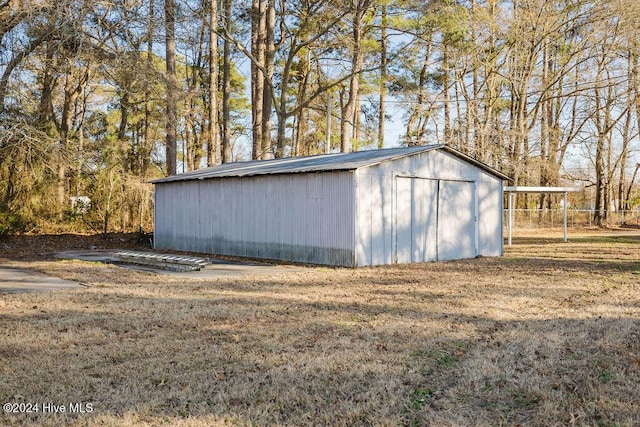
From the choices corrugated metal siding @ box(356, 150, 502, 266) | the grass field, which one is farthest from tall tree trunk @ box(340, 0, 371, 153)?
the grass field

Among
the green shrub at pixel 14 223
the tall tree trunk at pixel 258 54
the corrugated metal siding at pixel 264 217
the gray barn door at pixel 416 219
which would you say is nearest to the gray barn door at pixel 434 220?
the gray barn door at pixel 416 219

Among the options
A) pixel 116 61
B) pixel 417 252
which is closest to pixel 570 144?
pixel 417 252

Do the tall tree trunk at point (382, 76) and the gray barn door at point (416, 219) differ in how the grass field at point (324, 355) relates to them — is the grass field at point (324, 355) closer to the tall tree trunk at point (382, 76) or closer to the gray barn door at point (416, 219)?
the gray barn door at point (416, 219)

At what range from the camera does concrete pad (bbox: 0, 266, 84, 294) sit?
378 inches

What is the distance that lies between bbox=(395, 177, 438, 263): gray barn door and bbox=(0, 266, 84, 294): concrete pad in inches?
297

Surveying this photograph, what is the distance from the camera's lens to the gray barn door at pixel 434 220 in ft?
47.0

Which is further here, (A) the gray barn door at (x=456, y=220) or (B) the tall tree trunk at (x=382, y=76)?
(B) the tall tree trunk at (x=382, y=76)

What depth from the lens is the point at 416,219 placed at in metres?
14.7

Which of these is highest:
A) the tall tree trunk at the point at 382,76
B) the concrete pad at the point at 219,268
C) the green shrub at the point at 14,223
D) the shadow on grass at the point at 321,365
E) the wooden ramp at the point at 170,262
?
the tall tree trunk at the point at 382,76

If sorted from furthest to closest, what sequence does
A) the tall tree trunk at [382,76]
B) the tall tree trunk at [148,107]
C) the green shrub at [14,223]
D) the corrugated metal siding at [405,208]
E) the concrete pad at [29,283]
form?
the tall tree trunk at [382,76] < the green shrub at [14,223] < the tall tree trunk at [148,107] < the corrugated metal siding at [405,208] < the concrete pad at [29,283]

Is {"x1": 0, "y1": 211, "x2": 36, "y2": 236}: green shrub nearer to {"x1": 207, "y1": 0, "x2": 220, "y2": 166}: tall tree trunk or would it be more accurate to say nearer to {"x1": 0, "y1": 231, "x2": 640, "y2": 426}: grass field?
{"x1": 207, "y1": 0, "x2": 220, "y2": 166}: tall tree trunk

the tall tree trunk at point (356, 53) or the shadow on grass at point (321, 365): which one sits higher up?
the tall tree trunk at point (356, 53)

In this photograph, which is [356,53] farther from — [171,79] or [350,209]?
[350,209]

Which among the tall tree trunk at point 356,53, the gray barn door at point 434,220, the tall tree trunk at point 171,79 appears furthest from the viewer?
the tall tree trunk at point 356,53
